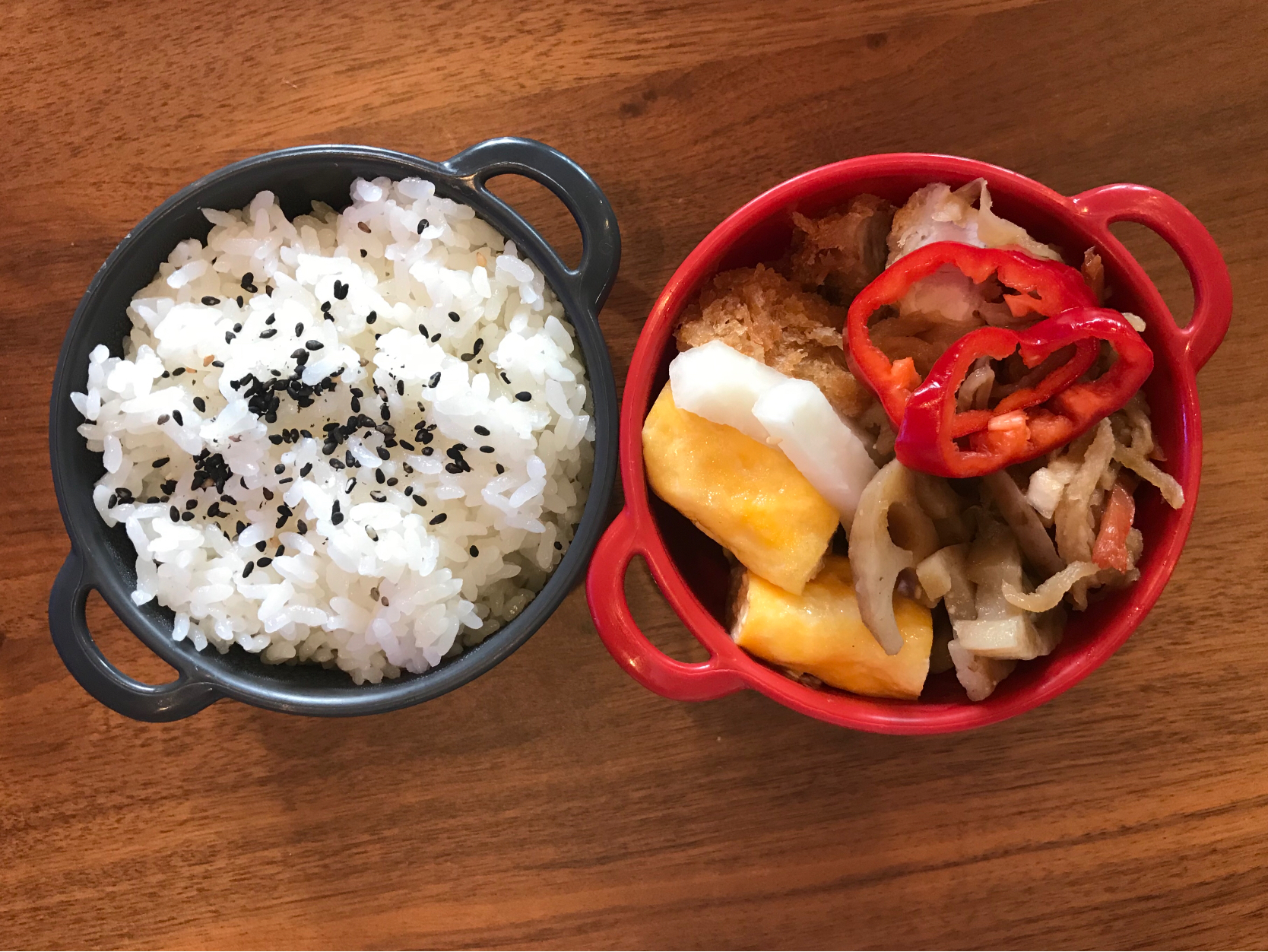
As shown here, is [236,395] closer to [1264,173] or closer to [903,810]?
[903,810]

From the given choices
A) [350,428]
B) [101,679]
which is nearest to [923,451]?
[350,428]

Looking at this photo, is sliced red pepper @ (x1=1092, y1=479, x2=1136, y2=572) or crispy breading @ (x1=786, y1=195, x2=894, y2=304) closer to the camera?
sliced red pepper @ (x1=1092, y1=479, x2=1136, y2=572)

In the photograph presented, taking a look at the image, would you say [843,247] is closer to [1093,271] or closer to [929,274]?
[929,274]

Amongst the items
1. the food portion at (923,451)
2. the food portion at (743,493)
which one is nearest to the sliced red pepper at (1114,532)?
the food portion at (923,451)

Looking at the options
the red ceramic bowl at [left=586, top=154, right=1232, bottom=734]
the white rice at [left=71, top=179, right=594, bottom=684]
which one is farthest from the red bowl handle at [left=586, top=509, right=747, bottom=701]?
the white rice at [left=71, top=179, right=594, bottom=684]

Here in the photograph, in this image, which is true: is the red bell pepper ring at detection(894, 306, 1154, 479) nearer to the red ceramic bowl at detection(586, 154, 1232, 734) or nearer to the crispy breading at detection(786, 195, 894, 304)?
the red ceramic bowl at detection(586, 154, 1232, 734)

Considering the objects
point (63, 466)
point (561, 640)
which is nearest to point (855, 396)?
point (561, 640)
